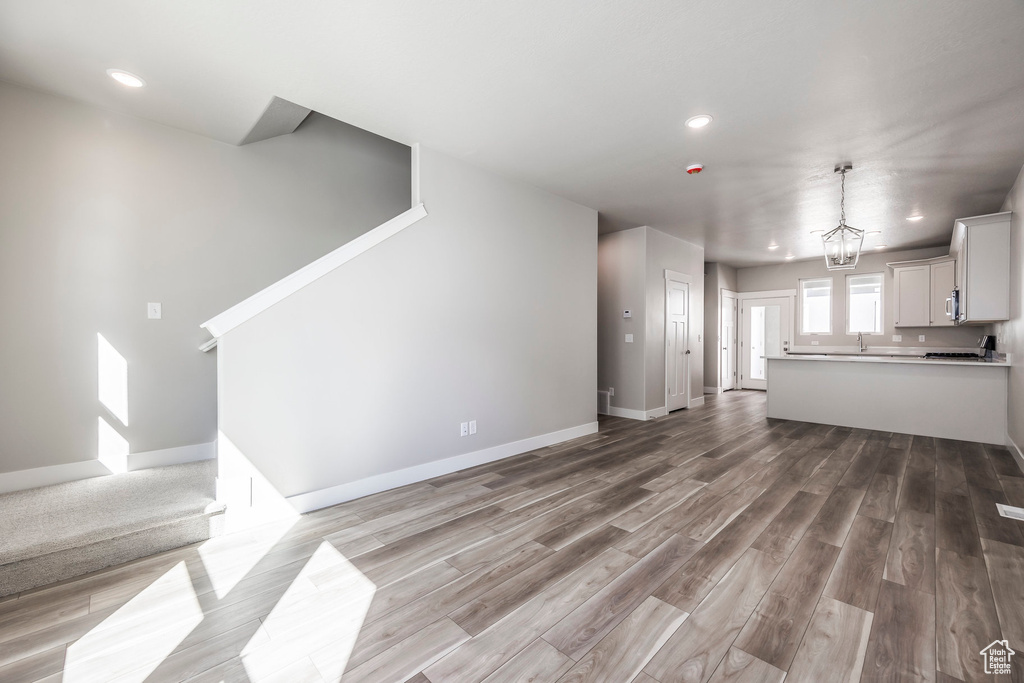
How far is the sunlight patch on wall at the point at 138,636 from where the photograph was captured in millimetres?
1468

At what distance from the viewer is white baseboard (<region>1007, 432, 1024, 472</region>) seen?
12.3ft

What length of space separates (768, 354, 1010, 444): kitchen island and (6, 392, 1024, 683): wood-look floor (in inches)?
81.3

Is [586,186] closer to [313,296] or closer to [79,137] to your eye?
[313,296]

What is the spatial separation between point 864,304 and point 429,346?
8.59 metres

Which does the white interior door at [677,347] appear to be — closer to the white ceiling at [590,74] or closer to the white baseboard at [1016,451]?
the white ceiling at [590,74]

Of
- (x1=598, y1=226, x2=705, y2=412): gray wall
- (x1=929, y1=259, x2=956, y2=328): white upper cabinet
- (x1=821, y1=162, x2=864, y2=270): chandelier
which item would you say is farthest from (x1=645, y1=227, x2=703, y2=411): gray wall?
(x1=929, y1=259, x2=956, y2=328): white upper cabinet

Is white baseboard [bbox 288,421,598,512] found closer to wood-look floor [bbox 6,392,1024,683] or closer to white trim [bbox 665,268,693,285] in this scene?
wood-look floor [bbox 6,392,1024,683]

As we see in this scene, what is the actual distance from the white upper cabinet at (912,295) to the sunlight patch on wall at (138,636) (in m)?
9.49

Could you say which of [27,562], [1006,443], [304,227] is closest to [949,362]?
[1006,443]

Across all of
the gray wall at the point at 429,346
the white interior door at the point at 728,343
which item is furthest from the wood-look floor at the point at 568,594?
the white interior door at the point at 728,343

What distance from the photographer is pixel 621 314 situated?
20.1 ft

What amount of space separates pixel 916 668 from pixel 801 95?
3030 mm

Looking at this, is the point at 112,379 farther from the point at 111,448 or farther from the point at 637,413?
the point at 637,413

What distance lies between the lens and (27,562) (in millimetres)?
1940
